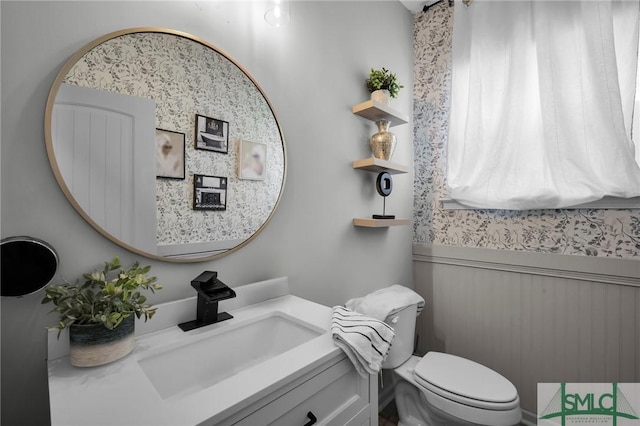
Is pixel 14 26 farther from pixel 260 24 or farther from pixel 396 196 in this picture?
pixel 396 196

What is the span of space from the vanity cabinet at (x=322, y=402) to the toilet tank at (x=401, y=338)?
0.59m

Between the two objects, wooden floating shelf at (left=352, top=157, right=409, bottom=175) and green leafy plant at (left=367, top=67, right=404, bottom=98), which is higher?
green leafy plant at (left=367, top=67, right=404, bottom=98)

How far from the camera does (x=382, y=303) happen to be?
1.51 metres

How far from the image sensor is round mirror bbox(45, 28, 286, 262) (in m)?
0.82

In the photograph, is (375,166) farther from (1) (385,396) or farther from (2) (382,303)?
(1) (385,396)

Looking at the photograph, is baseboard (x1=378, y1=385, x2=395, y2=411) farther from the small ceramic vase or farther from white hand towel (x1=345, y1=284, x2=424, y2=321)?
the small ceramic vase

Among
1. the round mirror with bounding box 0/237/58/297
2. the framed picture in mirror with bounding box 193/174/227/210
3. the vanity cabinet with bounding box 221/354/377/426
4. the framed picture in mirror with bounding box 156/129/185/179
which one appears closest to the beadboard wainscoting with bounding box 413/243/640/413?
the vanity cabinet with bounding box 221/354/377/426

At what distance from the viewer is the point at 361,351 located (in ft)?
2.75

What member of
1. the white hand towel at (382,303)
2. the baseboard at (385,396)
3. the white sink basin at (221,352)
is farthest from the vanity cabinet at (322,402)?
the baseboard at (385,396)

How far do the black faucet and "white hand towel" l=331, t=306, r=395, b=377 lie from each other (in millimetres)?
372

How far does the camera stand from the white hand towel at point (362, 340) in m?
0.84

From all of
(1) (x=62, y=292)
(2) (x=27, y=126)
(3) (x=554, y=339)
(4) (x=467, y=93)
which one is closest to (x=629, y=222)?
(3) (x=554, y=339)

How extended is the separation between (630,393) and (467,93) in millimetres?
1764

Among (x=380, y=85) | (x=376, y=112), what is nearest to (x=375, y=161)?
(x=376, y=112)
